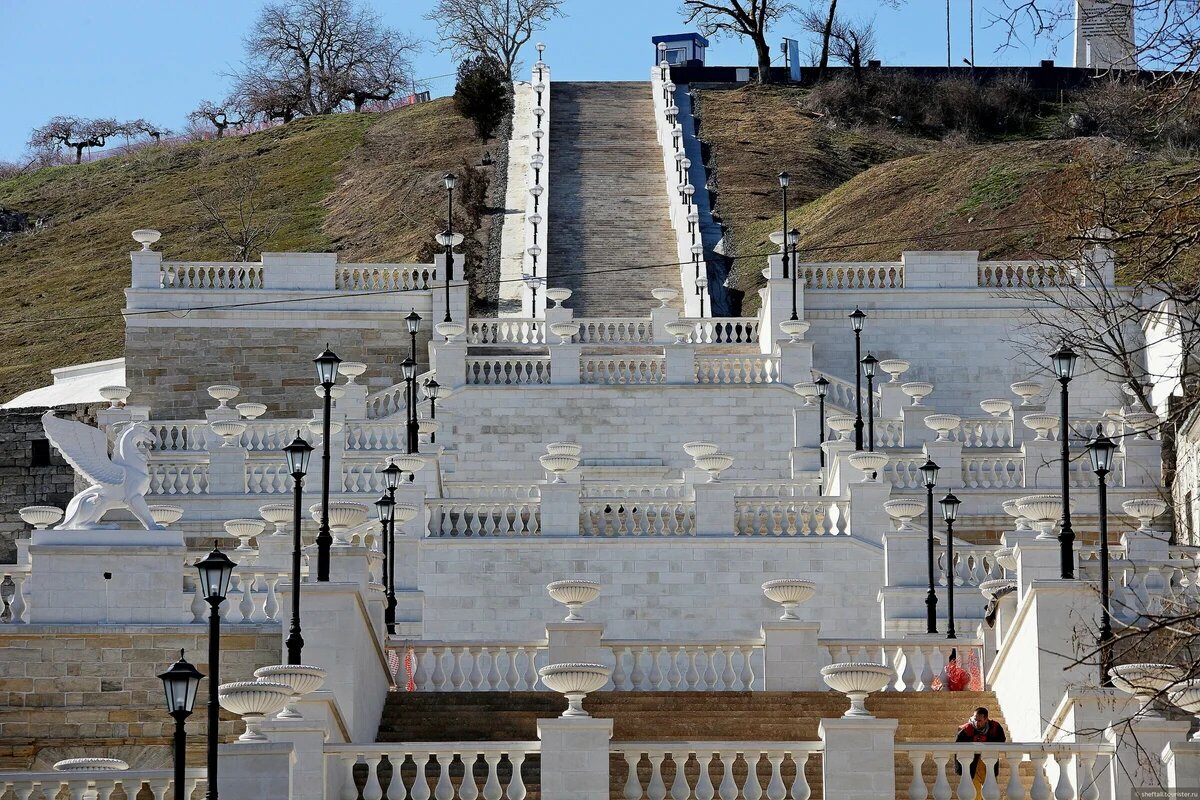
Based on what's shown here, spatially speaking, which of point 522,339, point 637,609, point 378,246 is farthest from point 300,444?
point 378,246

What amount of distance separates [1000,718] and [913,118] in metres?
57.9

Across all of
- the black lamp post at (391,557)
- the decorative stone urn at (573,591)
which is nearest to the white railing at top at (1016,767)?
the decorative stone urn at (573,591)

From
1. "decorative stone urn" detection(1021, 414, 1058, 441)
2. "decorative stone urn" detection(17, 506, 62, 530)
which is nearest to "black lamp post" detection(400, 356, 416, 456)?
"decorative stone urn" detection(17, 506, 62, 530)

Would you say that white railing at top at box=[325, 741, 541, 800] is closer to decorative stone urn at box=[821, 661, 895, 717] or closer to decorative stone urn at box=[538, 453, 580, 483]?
decorative stone urn at box=[821, 661, 895, 717]

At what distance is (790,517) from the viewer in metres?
35.3

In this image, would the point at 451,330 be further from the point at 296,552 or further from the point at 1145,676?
the point at 1145,676

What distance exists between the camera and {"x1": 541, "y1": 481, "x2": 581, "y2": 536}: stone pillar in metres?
34.9

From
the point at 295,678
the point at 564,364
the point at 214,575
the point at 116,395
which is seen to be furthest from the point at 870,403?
the point at 214,575

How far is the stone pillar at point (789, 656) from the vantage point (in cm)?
2717

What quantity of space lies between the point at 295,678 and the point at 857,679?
16.9 ft

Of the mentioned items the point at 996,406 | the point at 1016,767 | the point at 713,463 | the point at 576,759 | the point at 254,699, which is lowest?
the point at 1016,767

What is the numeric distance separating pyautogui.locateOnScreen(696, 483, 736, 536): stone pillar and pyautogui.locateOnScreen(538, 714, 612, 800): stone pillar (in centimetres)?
1307

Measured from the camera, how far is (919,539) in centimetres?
3341

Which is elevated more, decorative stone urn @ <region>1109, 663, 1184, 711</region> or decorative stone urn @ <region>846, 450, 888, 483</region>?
decorative stone urn @ <region>846, 450, 888, 483</region>
